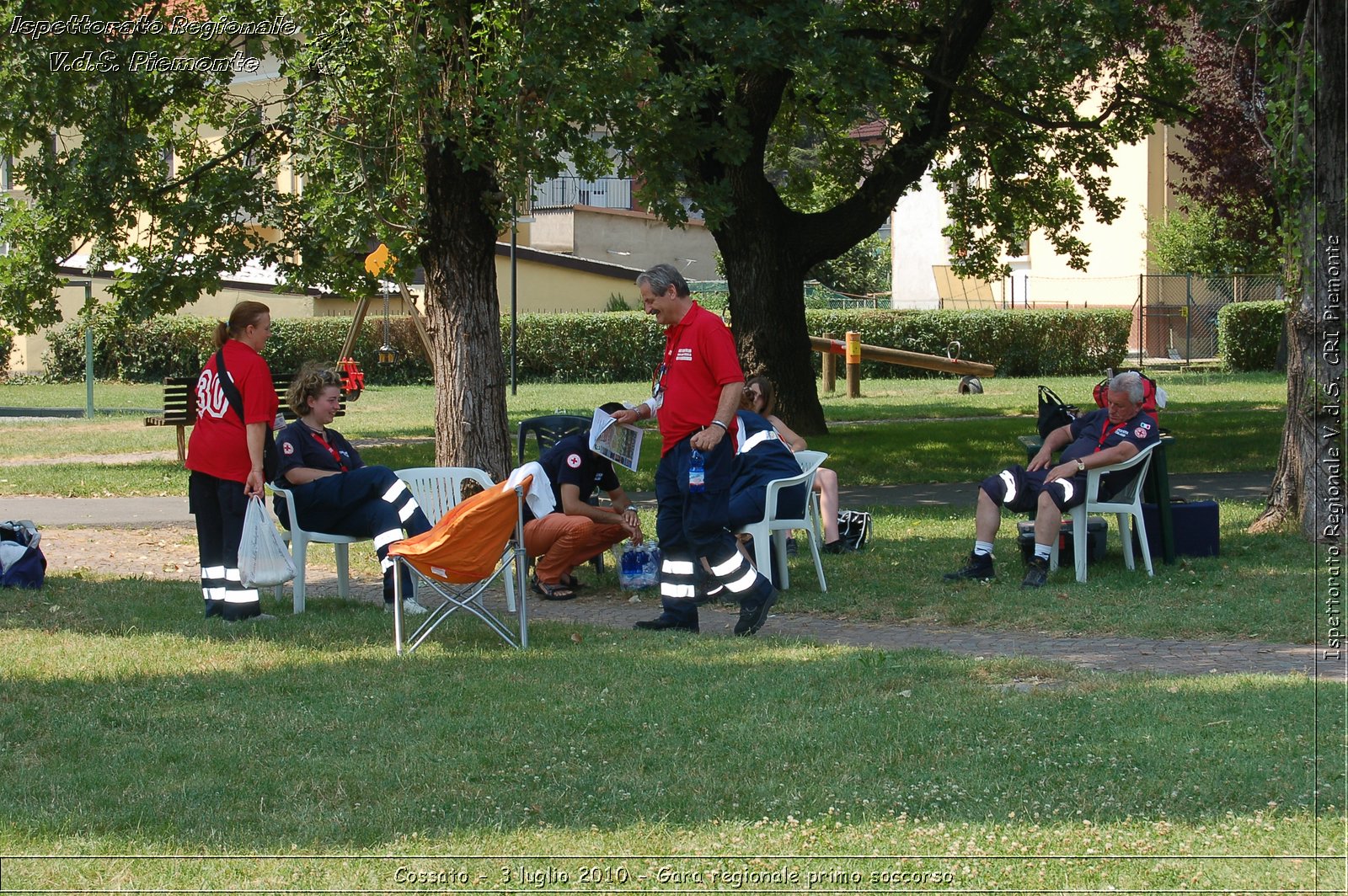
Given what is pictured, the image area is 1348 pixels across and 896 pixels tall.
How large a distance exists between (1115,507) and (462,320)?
5.34 m

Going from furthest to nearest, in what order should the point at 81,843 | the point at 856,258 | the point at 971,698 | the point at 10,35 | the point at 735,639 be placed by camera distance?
the point at 856,258
the point at 10,35
the point at 735,639
the point at 971,698
the point at 81,843

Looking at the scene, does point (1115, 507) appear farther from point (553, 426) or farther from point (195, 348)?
point (195, 348)

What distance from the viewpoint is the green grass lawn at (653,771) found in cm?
405

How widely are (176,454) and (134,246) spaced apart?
12.5 ft

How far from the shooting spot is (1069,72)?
1562 cm

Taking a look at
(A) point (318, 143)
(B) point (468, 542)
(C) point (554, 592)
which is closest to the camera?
(B) point (468, 542)

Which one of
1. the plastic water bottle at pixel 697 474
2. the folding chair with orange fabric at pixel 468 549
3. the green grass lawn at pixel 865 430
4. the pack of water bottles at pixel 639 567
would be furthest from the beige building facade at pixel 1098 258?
the folding chair with orange fabric at pixel 468 549

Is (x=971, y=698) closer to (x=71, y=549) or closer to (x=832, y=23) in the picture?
(x=71, y=549)

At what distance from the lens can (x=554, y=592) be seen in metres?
8.78

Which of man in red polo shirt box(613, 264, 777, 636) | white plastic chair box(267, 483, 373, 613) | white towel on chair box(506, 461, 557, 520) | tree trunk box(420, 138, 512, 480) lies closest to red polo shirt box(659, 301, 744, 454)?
man in red polo shirt box(613, 264, 777, 636)

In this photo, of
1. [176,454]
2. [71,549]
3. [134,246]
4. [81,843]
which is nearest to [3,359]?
[176,454]

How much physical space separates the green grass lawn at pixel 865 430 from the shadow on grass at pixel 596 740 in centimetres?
768

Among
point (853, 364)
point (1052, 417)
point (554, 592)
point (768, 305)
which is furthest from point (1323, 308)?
point (853, 364)

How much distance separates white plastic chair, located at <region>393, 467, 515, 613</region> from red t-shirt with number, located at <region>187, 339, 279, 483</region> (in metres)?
1.20
